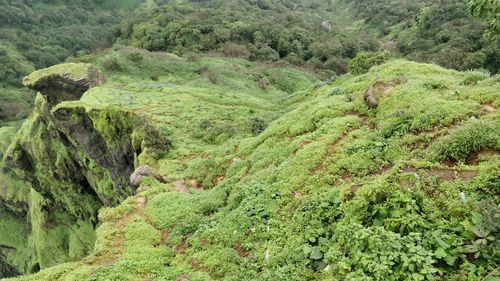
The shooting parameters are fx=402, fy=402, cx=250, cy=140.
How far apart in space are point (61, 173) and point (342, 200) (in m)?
39.2

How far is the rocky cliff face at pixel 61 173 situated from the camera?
2778 cm

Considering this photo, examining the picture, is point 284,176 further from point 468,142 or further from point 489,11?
point 489,11

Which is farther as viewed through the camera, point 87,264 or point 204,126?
point 204,126

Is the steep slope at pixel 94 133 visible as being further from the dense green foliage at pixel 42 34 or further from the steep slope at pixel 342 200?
the dense green foliage at pixel 42 34

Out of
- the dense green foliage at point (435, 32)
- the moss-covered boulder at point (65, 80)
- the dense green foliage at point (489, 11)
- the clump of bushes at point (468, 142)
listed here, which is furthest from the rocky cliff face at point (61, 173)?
the dense green foliage at point (435, 32)

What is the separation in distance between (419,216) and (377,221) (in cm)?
75

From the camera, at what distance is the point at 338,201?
9203mm

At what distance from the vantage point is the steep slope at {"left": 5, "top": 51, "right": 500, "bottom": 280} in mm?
6959

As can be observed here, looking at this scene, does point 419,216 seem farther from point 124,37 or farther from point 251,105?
point 124,37

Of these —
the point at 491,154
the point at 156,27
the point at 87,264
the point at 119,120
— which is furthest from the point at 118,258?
the point at 156,27

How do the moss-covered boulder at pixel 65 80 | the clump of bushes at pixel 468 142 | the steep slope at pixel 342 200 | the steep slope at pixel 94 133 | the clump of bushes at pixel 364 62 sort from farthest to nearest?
the moss-covered boulder at pixel 65 80
the steep slope at pixel 94 133
the clump of bushes at pixel 364 62
the clump of bushes at pixel 468 142
the steep slope at pixel 342 200

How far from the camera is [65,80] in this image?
3622 cm

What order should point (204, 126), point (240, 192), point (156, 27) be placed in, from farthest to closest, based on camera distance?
point (156, 27) → point (204, 126) → point (240, 192)

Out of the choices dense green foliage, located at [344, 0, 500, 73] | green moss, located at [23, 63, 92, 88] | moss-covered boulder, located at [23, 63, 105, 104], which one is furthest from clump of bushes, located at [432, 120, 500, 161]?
green moss, located at [23, 63, 92, 88]
